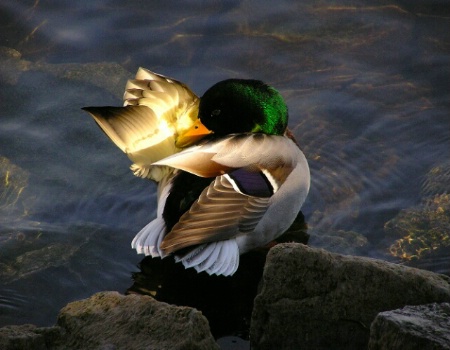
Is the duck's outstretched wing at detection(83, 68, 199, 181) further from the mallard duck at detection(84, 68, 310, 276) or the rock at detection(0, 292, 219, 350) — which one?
the rock at detection(0, 292, 219, 350)

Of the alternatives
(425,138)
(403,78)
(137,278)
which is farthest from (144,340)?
(403,78)

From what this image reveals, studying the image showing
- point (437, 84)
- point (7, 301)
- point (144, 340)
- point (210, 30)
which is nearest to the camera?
point (144, 340)

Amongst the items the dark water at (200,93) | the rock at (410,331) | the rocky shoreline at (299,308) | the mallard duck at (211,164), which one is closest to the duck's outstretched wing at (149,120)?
the mallard duck at (211,164)

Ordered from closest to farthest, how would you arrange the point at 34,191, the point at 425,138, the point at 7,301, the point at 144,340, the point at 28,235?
the point at 144,340, the point at 7,301, the point at 28,235, the point at 34,191, the point at 425,138

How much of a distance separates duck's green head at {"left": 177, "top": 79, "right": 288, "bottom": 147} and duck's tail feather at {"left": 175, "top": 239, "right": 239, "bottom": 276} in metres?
0.83

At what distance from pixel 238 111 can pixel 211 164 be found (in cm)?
64

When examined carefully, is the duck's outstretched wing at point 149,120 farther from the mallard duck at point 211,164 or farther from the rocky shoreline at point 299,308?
the rocky shoreline at point 299,308

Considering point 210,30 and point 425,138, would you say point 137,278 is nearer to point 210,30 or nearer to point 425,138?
point 425,138

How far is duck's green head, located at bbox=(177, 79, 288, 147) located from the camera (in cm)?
584

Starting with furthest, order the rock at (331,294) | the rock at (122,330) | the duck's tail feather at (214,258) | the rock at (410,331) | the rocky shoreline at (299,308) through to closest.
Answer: the duck's tail feather at (214,258), the rock at (331,294), the rocky shoreline at (299,308), the rock at (122,330), the rock at (410,331)

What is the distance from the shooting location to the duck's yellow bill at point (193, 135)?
5855 mm

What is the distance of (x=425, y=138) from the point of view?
6.88 meters

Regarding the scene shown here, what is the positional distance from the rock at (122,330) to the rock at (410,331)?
0.67 metres

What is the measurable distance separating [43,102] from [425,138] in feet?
9.30
